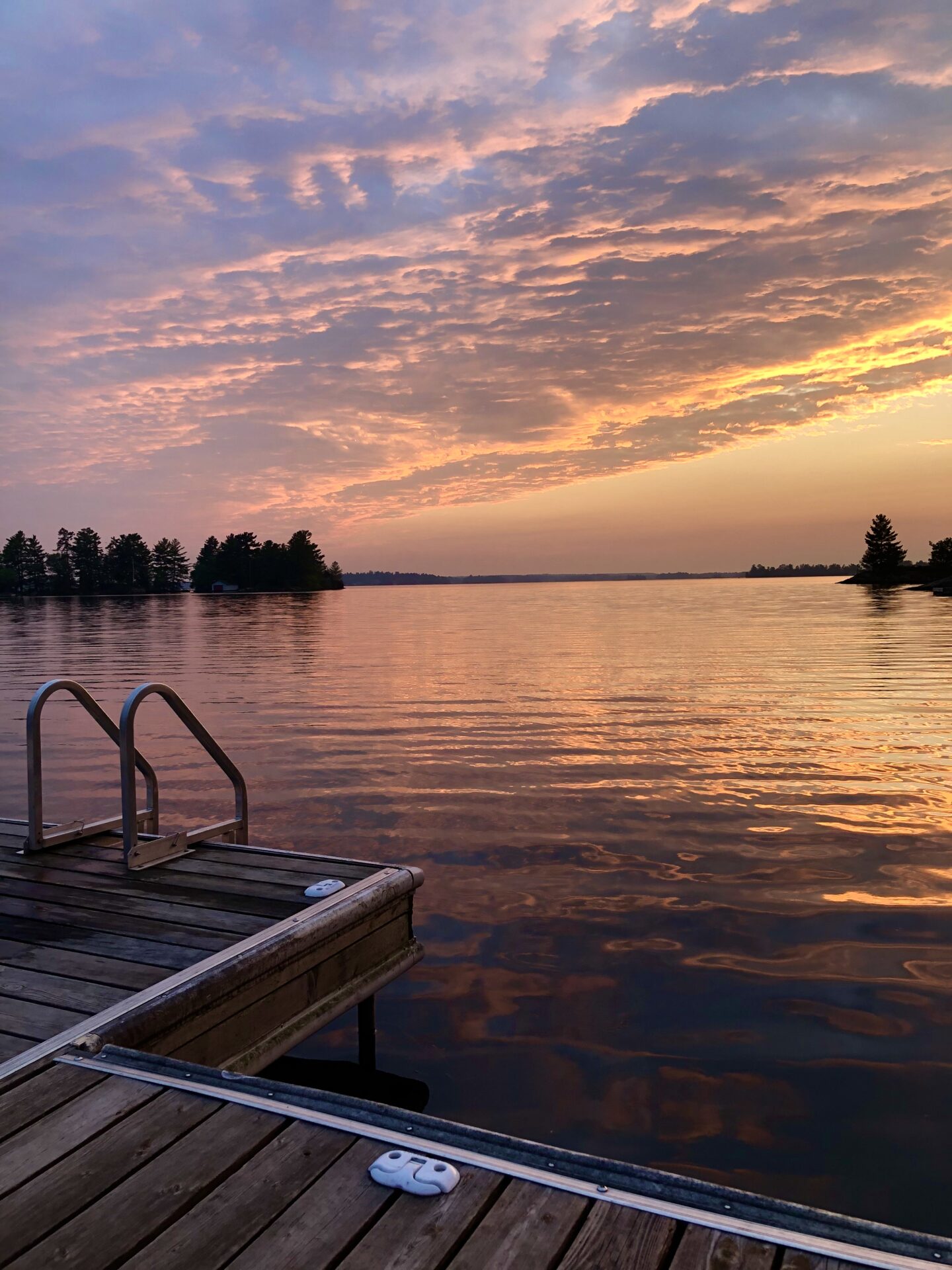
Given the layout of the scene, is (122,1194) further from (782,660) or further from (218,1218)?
(782,660)

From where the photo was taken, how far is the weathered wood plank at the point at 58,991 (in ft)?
11.9

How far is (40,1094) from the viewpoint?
9.61ft

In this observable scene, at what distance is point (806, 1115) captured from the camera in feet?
14.2

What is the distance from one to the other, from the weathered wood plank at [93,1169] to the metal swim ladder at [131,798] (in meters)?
2.45

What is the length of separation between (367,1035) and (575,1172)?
2809mm

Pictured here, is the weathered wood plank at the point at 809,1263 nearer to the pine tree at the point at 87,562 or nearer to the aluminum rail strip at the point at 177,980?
the aluminum rail strip at the point at 177,980

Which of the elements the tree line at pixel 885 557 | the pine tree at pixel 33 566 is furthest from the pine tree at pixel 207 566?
the tree line at pixel 885 557

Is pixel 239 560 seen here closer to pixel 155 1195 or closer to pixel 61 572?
pixel 61 572

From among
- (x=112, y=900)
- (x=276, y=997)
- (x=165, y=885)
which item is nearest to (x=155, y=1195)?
(x=276, y=997)

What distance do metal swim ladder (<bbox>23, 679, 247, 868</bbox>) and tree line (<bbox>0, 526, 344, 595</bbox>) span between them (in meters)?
174

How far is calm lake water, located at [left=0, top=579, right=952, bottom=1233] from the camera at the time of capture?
436cm

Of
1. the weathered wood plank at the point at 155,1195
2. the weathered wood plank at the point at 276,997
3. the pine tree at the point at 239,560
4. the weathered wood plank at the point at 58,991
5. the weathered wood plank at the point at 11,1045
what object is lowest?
the weathered wood plank at the point at 276,997

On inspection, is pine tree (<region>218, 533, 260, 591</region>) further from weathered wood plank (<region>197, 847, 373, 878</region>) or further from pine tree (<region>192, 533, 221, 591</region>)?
weathered wood plank (<region>197, 847, 373, 878</region>)

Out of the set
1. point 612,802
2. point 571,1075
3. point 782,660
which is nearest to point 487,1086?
point 571,1075
